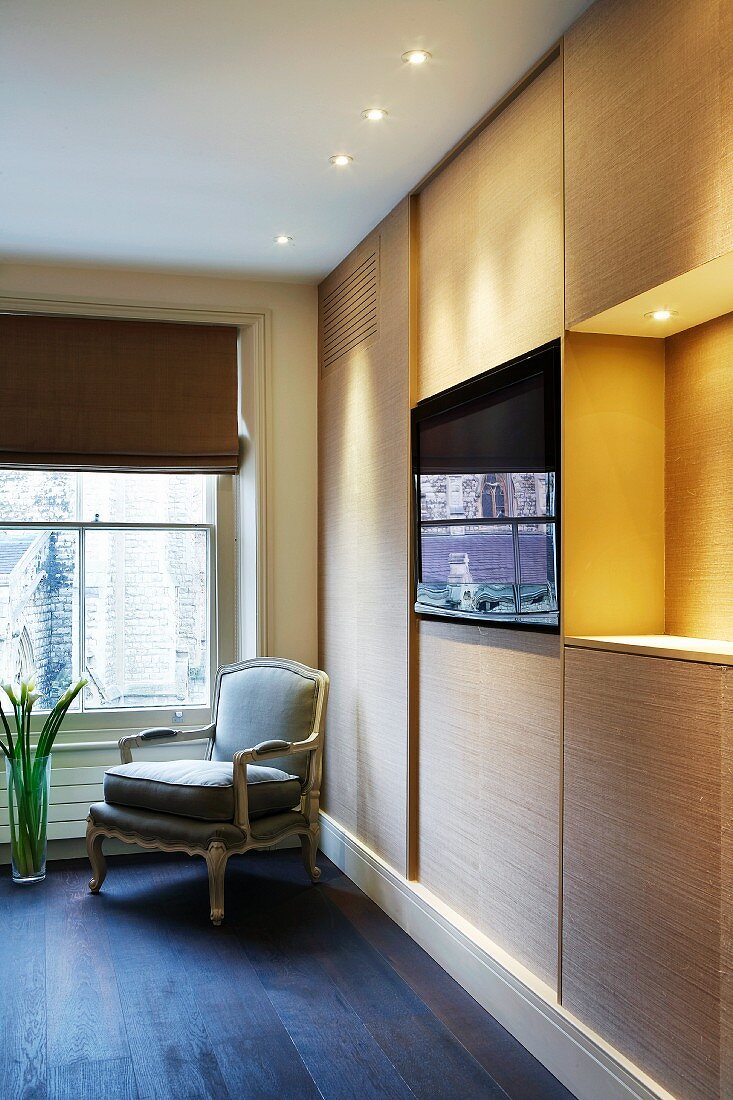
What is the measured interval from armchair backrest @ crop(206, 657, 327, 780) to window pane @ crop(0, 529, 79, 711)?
A: 0.77 meters

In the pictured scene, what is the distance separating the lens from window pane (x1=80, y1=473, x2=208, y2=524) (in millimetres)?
4785

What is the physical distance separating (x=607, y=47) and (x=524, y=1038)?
2498 millimetres

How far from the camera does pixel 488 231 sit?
9.92 feet

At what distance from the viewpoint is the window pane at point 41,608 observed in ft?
15.2

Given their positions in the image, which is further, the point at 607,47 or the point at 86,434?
the point at 86,434

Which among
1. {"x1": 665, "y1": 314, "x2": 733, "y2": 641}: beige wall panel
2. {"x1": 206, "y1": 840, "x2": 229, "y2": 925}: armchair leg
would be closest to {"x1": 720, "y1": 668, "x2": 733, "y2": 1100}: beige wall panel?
{"x1": 665, "y1": 314, "x2": 733, "y2": 641}: beige wall panel

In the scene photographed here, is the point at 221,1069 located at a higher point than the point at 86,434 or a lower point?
lower

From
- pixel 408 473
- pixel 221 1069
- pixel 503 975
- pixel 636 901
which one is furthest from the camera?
pixel 408 473

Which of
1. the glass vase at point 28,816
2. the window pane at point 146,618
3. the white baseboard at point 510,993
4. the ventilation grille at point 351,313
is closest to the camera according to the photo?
the white baseboard at point 510,993

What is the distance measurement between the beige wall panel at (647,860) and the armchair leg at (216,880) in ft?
5.16

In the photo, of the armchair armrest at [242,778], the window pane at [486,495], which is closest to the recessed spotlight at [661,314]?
the window pane at [486,495]

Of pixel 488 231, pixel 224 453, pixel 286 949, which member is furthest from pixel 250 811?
pixel 488 231

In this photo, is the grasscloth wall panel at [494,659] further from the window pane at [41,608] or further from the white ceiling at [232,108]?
the window pane at [41,608]

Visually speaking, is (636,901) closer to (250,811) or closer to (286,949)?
(286,949)
